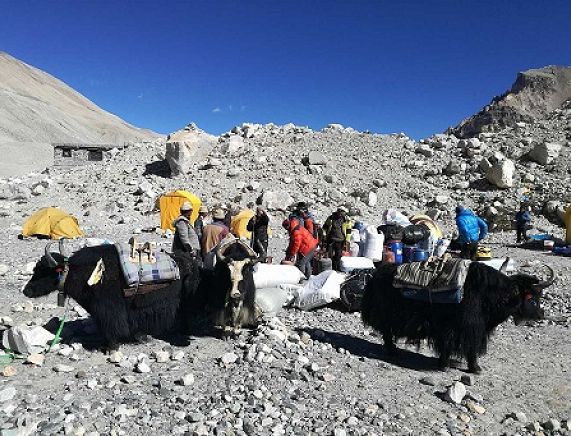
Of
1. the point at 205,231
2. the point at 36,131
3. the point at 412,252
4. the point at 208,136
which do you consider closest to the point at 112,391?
the point at 205,231

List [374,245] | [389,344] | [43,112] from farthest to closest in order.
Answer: [43,112] → [374,245] → [389,344]

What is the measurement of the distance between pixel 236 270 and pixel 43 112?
81274 millimetres

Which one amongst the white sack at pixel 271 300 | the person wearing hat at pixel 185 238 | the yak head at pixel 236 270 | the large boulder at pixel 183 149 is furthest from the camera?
the large boulder at pixel 183 149

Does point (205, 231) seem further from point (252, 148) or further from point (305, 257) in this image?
point (252, 148)

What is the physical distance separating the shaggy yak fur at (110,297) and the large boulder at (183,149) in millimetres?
16208

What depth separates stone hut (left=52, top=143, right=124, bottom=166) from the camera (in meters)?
24.5

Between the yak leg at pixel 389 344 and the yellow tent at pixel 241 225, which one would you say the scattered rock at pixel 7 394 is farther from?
the yellow tent at pixel 241 225

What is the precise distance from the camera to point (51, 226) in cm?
1298

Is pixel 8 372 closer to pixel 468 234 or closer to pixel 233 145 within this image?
pixel 468 234

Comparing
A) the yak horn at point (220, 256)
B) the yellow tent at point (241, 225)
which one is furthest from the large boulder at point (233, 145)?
the yak horn at point (220, 256)

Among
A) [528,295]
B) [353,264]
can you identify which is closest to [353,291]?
[353,264]

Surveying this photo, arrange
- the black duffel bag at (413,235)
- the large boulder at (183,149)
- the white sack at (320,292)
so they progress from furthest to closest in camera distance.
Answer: the large boulder at (183,149) → the black duffel bag at (413,235) → the white sack at (320,292)

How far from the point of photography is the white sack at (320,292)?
6.24 m

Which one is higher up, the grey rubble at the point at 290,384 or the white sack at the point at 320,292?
the white sack at the point at 320,292
